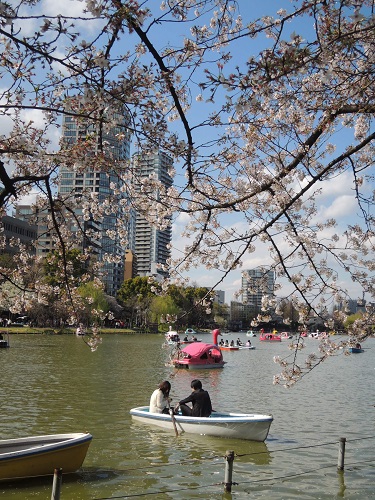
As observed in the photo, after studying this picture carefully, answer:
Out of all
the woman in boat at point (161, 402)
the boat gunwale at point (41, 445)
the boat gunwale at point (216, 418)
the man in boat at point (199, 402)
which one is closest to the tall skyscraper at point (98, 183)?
the boat gunwale at point (41, 445)

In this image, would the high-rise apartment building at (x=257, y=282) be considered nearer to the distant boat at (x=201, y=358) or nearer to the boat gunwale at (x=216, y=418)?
the boat gunwale at (x=216, y=418)

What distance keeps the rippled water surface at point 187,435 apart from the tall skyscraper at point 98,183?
260 centimetres

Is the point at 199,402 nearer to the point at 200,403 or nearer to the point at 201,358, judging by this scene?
the point at 200,403

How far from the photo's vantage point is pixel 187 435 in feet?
48.0

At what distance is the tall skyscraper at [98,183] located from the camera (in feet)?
20.7

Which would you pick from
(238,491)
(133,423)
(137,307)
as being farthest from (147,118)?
(137,307)

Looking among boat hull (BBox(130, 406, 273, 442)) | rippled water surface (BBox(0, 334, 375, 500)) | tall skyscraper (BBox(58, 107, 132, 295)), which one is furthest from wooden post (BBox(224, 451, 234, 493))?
boat hull (BBox(130, 406, 273, 442))

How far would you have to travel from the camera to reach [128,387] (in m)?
24.8

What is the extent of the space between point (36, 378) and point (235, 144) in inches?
870

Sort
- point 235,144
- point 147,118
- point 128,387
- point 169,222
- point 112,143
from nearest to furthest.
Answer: point 147,118
point 235,144
point 112,143
point 169,222
point 128,387

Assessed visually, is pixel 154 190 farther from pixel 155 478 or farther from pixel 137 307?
pixel 137 307

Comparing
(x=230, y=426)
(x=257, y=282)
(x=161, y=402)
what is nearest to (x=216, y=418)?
(x=230, y=426)

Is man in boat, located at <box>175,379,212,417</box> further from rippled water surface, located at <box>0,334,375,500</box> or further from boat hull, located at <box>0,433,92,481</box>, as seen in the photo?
boat hull, located at <box>0,433,92,481</box>

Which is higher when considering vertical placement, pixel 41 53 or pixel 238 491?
pixel 41 53
